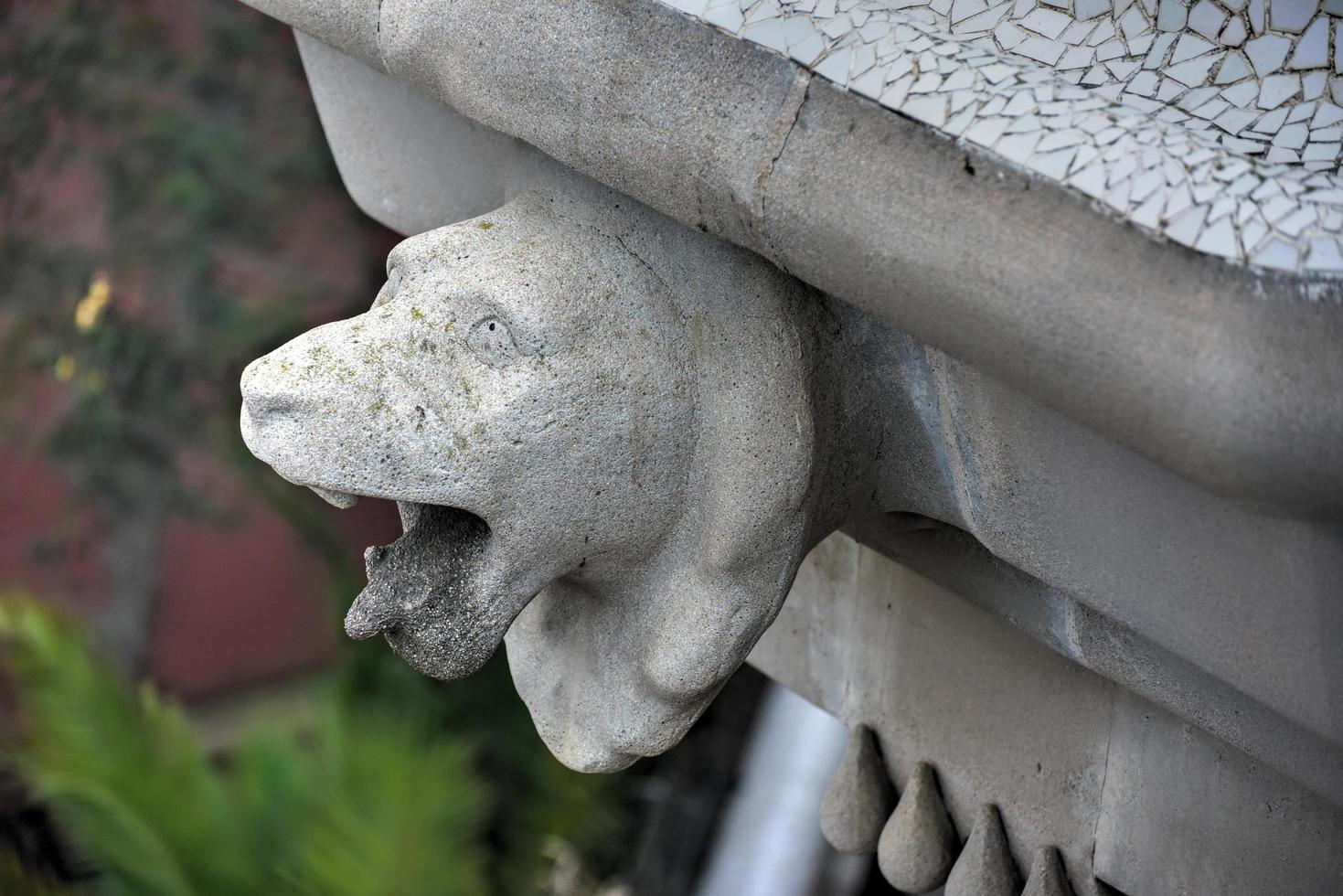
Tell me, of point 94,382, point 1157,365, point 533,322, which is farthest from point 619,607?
point 94,382

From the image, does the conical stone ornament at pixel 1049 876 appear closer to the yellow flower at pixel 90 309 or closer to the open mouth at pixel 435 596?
the open mouth at pixel 435 596

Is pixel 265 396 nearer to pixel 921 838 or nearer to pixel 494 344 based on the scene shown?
pixel 494 344

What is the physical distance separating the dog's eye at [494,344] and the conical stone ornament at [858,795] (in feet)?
2.30

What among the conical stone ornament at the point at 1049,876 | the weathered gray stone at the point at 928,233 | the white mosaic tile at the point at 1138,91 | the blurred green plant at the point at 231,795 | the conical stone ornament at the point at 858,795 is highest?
the white mosaic tile at the point at 1138,91

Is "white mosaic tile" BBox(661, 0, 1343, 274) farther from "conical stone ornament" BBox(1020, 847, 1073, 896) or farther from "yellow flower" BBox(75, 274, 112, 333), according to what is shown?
"yellow flower" BBox(75, 274, 112, 333)

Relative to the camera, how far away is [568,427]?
1013 millimetres

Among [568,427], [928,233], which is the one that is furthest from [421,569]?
[928,233]

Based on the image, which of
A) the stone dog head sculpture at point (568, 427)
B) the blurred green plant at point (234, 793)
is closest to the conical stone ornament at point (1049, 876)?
the stone dog head sculpture at point (568, 427)

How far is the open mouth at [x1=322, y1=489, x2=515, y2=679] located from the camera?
1.06 meters

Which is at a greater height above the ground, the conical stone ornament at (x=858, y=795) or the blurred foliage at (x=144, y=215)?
the conical stone ornament at (x=858, y=795)

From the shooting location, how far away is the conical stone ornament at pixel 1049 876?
1.34 meters

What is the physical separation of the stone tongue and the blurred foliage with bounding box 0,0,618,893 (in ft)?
5.53

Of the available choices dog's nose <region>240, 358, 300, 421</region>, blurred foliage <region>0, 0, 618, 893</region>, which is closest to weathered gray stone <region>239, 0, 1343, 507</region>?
dog's nose <region>240, 358, 300, 421</region>

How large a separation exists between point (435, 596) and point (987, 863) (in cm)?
63
